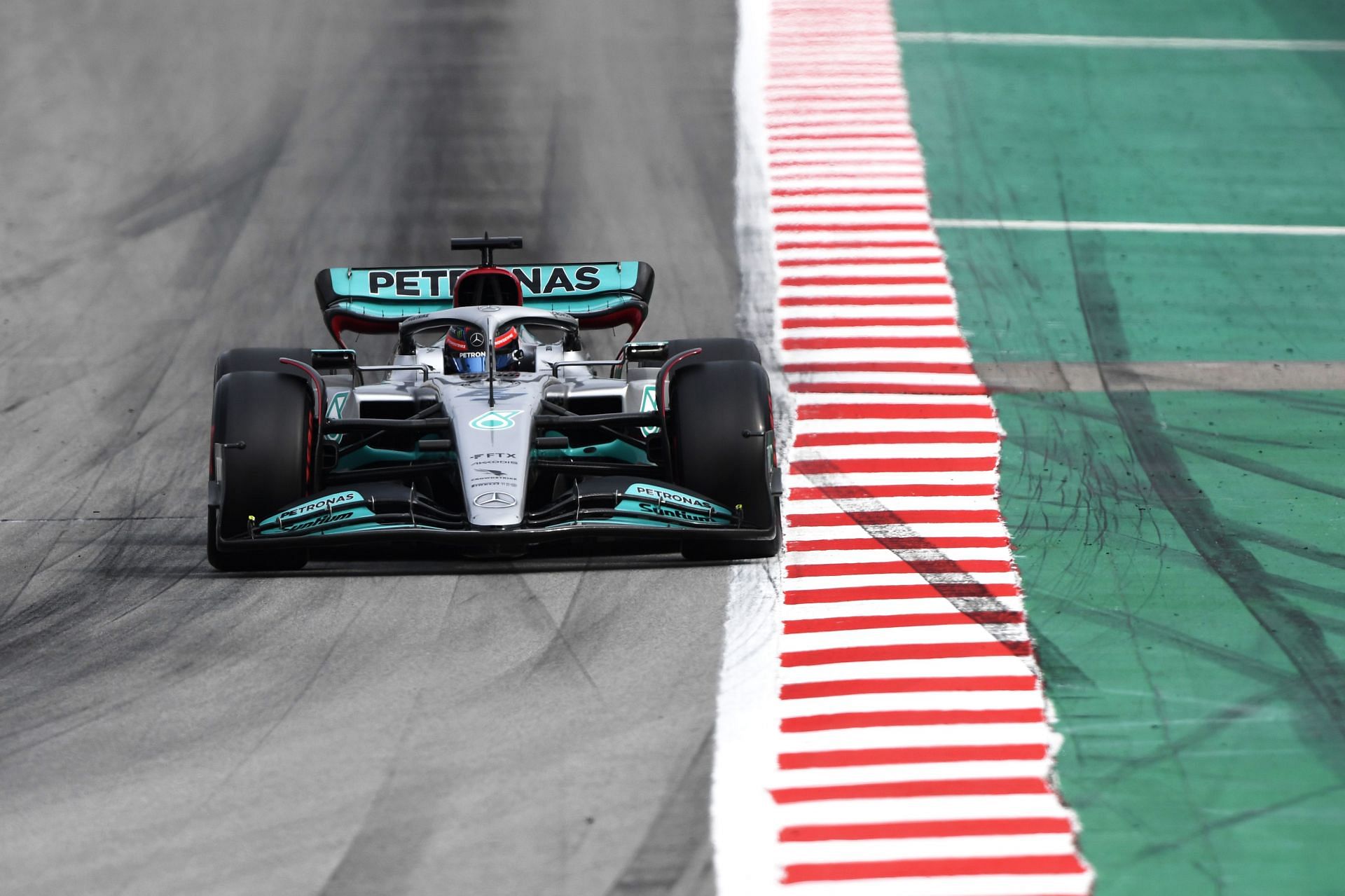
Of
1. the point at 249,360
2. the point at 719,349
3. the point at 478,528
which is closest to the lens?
the point at 478,528

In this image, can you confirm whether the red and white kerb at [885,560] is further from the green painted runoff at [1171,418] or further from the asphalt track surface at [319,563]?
the asphalt track surface at [319,563]

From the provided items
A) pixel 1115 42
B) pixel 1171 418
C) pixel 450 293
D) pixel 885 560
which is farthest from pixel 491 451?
pixel 1115 42

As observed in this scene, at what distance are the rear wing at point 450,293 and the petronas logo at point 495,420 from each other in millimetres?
2869

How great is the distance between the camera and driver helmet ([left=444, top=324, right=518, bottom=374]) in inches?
469

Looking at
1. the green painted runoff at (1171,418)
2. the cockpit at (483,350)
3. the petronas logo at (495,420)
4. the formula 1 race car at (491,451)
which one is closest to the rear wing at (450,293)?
the cockpit at (483,350)

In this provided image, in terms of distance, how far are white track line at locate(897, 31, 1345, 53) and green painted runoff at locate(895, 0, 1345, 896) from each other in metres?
0.20

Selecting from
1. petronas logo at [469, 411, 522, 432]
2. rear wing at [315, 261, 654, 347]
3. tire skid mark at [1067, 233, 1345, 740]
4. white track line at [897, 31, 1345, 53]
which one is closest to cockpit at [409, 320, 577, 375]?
petronas logo at [469, 411, 522, 432]

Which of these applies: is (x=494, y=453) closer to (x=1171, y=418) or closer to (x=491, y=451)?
(x=491, y=451)

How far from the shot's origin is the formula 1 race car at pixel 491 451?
1013 cm

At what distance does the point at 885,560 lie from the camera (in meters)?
11.4

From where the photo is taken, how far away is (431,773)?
8.38m

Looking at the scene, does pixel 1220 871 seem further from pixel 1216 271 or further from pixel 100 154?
pixel 100 154

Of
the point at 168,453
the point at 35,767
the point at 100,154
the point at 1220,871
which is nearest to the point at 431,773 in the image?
the point at 35,767

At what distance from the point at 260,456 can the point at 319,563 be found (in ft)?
3.54
